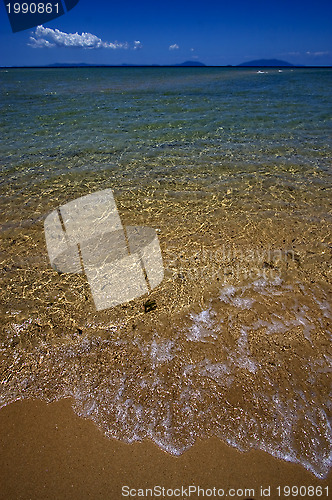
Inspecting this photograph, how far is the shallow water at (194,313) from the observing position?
250 centimetres

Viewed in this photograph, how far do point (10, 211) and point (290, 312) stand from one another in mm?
5225

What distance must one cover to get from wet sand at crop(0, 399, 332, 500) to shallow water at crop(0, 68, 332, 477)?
0.32ft

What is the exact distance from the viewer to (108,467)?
7.18ft

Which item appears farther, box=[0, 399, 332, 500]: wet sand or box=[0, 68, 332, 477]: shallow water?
box=[0, 68, 332, 477]: shallow water

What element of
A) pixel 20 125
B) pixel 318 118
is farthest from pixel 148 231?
pixel 318 118

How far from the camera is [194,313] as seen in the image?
3.44 metres

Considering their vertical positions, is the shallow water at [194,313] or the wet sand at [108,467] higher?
the shallow water at [194,313]

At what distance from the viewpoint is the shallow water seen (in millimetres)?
2498

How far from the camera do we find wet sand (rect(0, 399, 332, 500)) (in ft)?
6.91

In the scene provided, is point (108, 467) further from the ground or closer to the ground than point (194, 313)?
closer to the ground

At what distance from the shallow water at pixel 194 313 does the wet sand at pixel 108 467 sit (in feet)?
0.32

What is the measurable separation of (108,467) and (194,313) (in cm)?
171

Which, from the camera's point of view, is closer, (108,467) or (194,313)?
(108,467)

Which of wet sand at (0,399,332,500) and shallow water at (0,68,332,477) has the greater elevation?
shallow water at (0,68,332,477)
